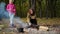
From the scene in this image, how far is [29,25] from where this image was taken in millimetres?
13320

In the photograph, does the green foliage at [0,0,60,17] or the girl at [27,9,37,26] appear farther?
the green foliage at [0,0,60,17]

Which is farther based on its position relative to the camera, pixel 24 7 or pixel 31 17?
pixel 24 7

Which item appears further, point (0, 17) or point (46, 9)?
point (46, 9)

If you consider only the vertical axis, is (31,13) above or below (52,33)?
above

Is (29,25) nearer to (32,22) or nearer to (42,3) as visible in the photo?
(32,22)

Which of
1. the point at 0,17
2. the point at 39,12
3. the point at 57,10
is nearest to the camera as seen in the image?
the point at 0,17

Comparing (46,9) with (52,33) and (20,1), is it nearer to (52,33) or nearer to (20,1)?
(20,1)

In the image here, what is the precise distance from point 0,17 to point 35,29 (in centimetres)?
952

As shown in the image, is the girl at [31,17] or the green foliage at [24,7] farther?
the green foliage at [24,7]

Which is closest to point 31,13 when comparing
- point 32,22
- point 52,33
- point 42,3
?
point 32,22

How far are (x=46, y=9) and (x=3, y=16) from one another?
21.3 feet

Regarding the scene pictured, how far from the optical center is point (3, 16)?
2262cm

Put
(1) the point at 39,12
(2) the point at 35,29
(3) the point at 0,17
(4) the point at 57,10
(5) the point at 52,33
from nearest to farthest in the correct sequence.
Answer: (5) the point at 52,33, (2) the point at 35,29, (3) the point at 0,17, (1) the point at 39,12, (4) the point at 57,10

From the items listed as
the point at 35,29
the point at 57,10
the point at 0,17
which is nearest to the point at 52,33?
the point at 35,29
